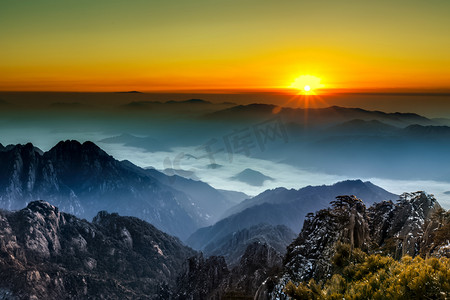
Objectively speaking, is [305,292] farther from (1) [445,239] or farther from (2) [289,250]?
(2) [289,250]

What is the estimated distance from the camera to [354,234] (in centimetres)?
5138

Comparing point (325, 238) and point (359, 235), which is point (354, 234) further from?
point (325, 238)

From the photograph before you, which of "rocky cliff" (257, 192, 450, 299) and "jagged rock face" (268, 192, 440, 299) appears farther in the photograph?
"jagged rock face" (268, 192, 440, 299)

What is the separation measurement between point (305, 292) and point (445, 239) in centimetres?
1617

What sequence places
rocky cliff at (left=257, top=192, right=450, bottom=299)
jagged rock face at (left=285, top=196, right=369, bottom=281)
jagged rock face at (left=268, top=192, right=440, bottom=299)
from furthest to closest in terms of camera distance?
jagged rock face at (left=285, top=196, right=369, bottom=281)
jagged rock face at (left=268, top=192, right=440, bottom=299)
rocky cliff at (left=257, top=192, right=450, bottom=299)

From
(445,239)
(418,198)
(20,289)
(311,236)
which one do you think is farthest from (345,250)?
(20,289)

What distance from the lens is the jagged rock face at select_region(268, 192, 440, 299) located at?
155 ft

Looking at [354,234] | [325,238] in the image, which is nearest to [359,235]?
[354,234]

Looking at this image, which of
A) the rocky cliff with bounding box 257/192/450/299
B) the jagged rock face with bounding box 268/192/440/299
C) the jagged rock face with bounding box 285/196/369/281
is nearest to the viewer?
the rocky cliff with bounding box 257/192/450/299

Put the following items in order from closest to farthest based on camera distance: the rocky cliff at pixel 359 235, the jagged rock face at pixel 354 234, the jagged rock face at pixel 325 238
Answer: the rocky cliff at pixel 359 235 → the jagged rock face at pixel 354 234 → the jagged rock face at pixel 325 238

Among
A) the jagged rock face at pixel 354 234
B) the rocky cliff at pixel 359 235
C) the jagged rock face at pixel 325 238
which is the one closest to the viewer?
the rocky cliff at pixel 359 235

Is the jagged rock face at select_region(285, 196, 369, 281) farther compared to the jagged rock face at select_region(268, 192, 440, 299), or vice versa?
the jagged rock face at select_region(285, 196, 369, 281)

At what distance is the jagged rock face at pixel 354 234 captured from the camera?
47106mm

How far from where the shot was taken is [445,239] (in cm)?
3988
